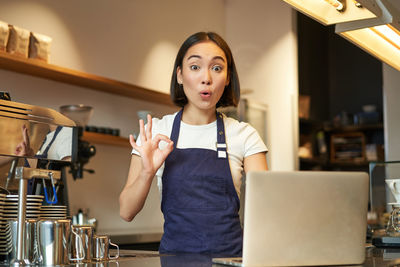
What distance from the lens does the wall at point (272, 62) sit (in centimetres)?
490

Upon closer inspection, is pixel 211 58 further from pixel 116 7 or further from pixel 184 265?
pixel 116 7

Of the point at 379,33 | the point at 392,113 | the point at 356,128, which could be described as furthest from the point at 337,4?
the point at 356,128

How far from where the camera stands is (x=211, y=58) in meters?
1.82

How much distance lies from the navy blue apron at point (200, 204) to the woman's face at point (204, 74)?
161 millimetres

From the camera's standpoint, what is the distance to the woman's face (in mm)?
1794

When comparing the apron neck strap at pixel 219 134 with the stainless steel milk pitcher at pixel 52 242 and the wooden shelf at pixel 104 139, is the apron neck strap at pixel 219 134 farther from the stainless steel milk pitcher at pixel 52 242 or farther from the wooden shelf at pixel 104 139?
the wooden shelf at pixel 104 139

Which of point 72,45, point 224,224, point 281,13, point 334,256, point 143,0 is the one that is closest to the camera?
point 334,256

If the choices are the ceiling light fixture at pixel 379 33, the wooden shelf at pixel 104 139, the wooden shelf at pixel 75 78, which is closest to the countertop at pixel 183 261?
the ceiling light fixture at pixel 379 33

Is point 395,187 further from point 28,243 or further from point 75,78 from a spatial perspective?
point 75,78

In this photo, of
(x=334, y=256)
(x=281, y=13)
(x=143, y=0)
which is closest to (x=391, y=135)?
(x=281, y=13)

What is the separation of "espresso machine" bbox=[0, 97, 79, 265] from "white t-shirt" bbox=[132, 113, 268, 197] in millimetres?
355

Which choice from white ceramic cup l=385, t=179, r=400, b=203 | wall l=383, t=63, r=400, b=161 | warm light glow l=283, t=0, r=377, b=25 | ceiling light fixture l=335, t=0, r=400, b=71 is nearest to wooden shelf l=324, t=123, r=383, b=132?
wall l=383, t=63, r=400, b=161

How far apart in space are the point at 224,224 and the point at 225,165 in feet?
0.70

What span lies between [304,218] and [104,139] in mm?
2611
